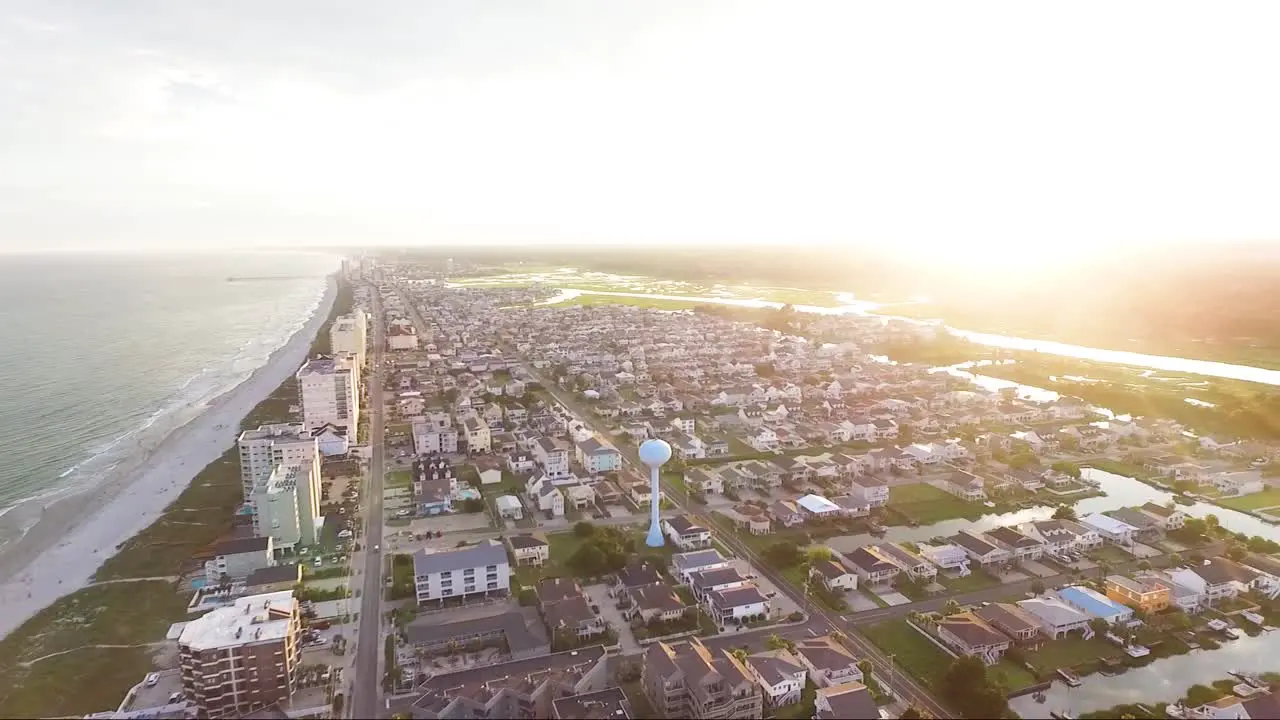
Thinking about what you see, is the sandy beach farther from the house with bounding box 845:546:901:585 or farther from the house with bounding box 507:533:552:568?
the house with bounding box 845:546:901:585

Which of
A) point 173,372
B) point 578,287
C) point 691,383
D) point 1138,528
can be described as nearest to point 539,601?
point 1138,528

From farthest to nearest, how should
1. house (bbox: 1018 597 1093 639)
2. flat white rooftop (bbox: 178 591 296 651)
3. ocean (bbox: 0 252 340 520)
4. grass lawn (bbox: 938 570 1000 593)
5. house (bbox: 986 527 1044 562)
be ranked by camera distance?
ocean (bbox: 0 252 340 520) → house (bbox: 986 527 1044 562) → grass lawn (bbox: 938 570 1000 593) → house (bbox: 1018 597 1093 639) → flat white rooftop (bbox: 178 591 296 651)

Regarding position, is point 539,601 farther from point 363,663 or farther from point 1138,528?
point 1138,528

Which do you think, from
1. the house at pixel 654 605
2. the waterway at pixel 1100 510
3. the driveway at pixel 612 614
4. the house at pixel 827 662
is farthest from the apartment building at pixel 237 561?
the waterway at pixel 1100 510

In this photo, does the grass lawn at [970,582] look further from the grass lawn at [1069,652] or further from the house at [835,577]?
the grass lawn at [1069,652]

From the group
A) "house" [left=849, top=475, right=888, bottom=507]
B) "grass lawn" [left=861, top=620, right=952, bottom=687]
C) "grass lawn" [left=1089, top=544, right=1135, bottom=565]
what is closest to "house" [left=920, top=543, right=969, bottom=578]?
"grass lawn" [left=861, top=620, right=952, bottom=687]

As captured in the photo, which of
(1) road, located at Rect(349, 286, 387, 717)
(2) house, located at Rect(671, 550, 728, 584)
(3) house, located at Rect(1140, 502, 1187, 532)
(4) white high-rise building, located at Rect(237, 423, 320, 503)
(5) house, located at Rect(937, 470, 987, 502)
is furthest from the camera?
(5) house, located at Rect(937, 470, 987, 502)
